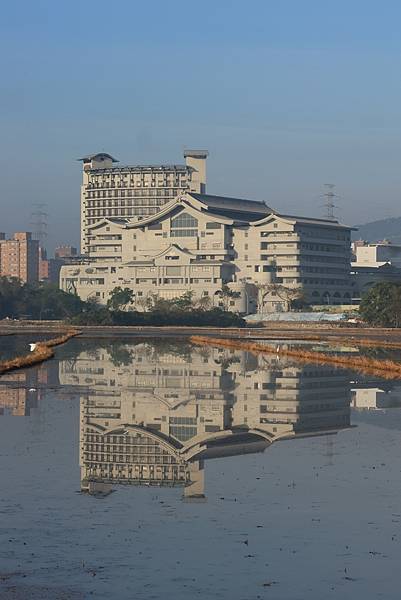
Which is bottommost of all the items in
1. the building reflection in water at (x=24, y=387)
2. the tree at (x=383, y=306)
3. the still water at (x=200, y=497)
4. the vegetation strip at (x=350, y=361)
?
the still water at (x=200, y=497)

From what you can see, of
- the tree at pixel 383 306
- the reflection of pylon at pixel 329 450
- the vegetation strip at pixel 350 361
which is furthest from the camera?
the tree at pixel 383 306

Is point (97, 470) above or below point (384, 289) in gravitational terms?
below

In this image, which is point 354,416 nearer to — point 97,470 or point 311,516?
point 97,470

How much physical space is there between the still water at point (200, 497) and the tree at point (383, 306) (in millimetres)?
116136

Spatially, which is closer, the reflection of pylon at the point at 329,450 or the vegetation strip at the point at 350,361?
the reflection of pylon at the point at 329,450

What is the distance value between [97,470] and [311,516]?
5.93 metres

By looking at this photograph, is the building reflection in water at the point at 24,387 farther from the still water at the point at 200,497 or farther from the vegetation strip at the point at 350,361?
the vegetation strip at the point at 350,361

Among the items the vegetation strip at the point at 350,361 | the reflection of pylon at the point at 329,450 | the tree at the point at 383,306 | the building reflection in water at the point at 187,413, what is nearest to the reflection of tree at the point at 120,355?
the building reflection in water at the point at 187,413

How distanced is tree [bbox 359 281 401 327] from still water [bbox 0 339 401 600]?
11614 centimetres

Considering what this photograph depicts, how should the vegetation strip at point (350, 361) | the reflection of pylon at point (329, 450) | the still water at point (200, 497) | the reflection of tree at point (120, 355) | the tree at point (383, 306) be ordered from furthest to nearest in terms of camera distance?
the tree at point (383, 306) < the reflection of tree at point (120, 355) < the vegetation strip at point (350, 361) < the reflection of pylon at point (329, 450) < the still water at point (200, 497)

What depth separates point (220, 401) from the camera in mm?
40000

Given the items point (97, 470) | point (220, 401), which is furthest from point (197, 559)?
point (220, 401)

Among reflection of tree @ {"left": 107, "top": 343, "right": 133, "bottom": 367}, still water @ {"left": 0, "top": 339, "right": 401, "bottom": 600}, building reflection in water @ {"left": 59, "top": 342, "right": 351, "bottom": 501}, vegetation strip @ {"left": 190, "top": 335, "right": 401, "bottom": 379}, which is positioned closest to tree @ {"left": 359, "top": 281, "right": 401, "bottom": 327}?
vegetation strip @ {"left": 190, "top": 335, "right": 401, "bottom": 379}

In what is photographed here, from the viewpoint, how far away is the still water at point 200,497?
14477mm
